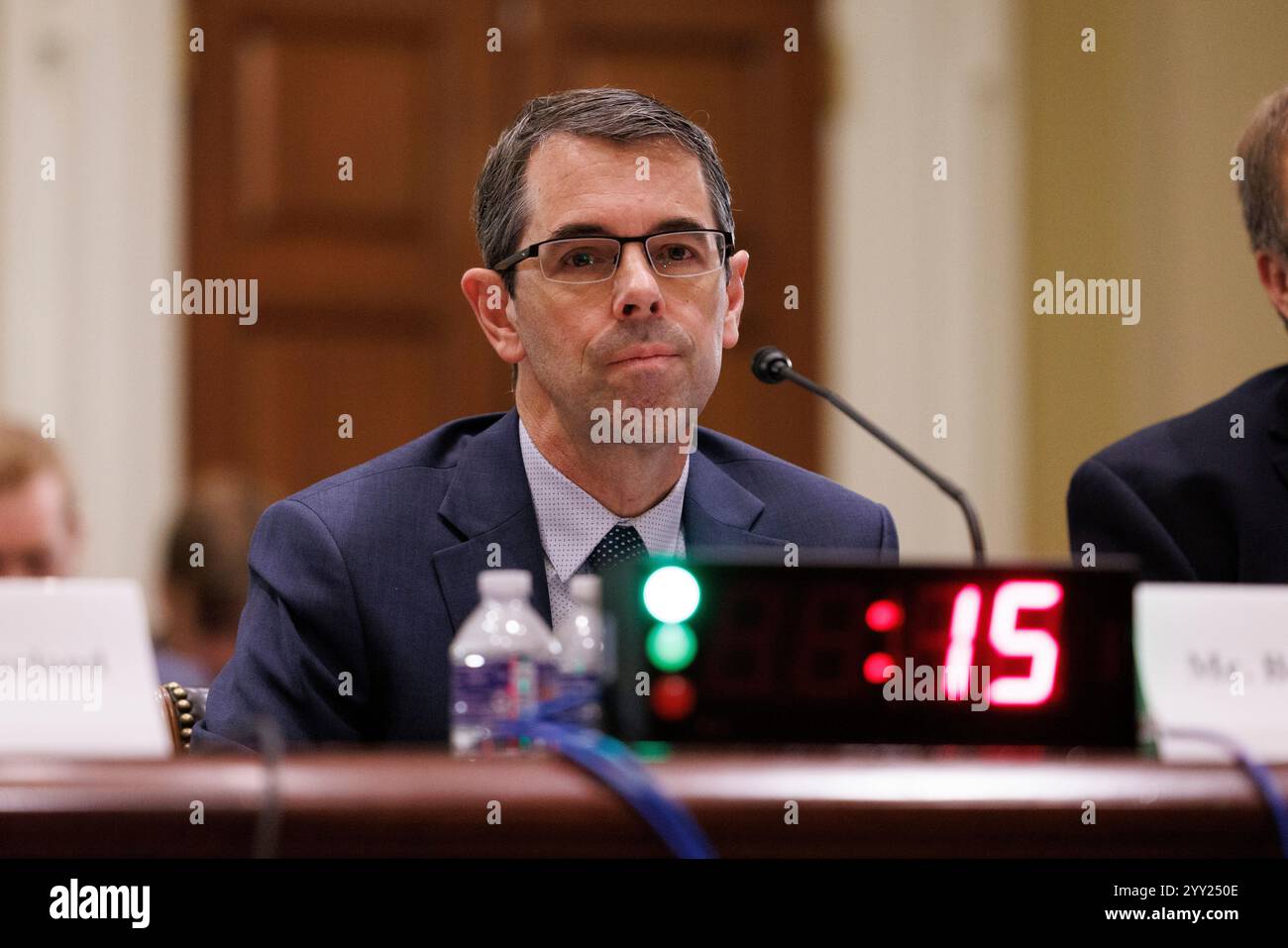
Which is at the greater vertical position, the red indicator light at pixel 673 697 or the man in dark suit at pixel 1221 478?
the man in dark suit at pixel 1221 478

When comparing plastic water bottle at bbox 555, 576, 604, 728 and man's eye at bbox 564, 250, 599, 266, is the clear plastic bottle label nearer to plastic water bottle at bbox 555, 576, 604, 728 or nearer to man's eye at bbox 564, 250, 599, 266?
plastic water bottle at bbox 555, 576, 604, 728

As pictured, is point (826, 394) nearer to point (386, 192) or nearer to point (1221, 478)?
point (1221, 478)

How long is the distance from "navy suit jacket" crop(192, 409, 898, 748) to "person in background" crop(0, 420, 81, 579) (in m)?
0.76

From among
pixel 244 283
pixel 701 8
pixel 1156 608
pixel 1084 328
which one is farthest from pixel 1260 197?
pixel 244 283

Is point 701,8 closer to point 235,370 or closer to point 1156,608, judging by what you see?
point 235,370

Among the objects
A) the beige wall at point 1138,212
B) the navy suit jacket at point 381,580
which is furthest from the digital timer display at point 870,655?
the beige wall at point 1138,212

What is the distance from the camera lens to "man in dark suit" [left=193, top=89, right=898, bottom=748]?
1.41 meters

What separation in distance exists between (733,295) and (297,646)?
61cm

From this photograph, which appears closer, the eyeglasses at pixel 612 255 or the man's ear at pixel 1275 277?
the eyeglasses at pixel 612 255

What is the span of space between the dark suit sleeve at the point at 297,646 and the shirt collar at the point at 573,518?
0.65ft

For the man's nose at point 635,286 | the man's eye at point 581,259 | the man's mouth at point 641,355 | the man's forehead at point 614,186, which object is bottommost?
the man's mouth at point 641,355

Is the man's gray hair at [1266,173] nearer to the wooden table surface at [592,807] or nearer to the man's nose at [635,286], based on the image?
the man's nose at [635,286]

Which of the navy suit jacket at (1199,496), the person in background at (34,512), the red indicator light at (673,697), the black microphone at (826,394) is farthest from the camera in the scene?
the person in background at (34,512)

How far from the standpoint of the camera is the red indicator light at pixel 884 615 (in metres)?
0.97
